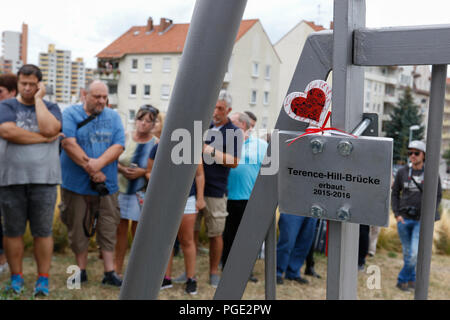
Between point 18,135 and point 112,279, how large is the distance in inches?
55.9

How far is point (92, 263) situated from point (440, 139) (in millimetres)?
4189

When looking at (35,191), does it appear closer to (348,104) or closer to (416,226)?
(348,104)

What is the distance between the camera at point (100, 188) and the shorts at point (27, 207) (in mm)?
360

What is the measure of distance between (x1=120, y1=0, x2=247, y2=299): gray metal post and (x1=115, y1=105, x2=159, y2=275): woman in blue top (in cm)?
316

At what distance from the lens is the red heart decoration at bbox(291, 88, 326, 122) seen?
81 cm

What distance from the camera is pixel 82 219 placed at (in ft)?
12.2

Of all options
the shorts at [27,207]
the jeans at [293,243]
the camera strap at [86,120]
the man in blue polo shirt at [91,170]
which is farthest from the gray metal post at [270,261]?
the jeans at [293,243]

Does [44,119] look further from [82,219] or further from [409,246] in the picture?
[409,246]

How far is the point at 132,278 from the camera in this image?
716 millimetres

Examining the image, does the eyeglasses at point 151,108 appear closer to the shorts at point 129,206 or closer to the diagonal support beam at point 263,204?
the shorts at point 129,206

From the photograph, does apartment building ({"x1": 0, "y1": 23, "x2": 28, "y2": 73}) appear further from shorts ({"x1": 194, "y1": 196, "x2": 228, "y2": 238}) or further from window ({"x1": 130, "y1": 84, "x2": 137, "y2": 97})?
shorts ({"x1": 194, "y1": 196, "x2": 228, "y2": 238})

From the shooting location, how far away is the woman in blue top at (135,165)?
3.85 m

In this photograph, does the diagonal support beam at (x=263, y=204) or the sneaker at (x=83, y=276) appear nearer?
the diagonal support beam at (x=263, y=204)
